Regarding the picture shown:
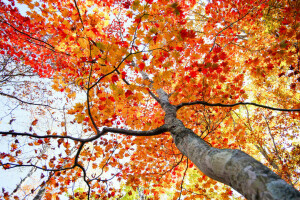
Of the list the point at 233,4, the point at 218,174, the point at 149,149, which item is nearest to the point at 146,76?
the point at 149,149

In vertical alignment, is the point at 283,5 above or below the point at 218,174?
above

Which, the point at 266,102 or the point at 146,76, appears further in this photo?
the point at 266,102

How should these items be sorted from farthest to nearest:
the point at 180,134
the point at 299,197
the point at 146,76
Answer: the point at 146,76
the point at 180,134
the point at 299,197

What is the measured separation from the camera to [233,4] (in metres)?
5.59

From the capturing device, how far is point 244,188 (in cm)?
87

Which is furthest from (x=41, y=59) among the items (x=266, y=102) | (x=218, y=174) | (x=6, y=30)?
(x=266, y=102)

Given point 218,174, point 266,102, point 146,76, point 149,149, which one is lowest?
point 218,174

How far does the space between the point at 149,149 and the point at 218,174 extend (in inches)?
140

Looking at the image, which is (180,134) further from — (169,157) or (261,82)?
(261,82)

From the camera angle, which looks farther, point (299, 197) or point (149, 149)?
point (149, 149)

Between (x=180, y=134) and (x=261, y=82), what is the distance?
7841 millimetres

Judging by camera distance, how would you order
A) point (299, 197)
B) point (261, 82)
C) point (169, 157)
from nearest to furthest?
1. point (299, 197)
2. point (169, 157)
3. point (261, 82)

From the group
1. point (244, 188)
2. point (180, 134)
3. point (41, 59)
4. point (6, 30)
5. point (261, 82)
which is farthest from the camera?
point (261, 82)

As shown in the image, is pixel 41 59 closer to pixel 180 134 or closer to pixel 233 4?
pixel 180 134
